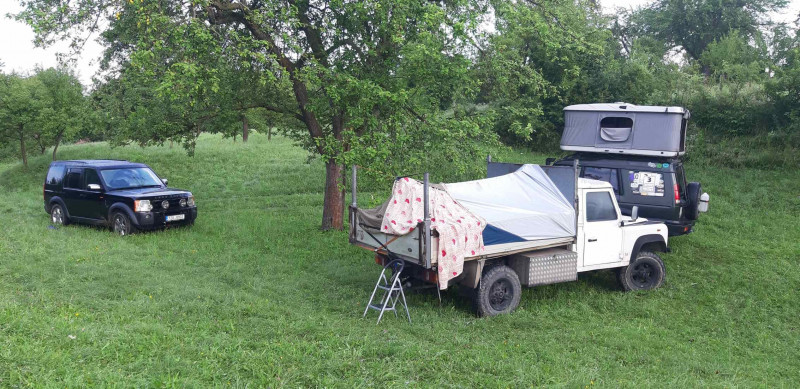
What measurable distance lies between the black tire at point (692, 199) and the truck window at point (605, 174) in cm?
129

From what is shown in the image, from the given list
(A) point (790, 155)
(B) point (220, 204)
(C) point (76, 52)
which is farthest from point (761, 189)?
(C) point (76, 52)

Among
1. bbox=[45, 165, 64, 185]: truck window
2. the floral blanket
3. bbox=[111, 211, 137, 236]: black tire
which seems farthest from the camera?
bbox=[45, 165, 64, 185]: truck window

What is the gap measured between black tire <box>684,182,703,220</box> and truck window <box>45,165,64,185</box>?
548 inches

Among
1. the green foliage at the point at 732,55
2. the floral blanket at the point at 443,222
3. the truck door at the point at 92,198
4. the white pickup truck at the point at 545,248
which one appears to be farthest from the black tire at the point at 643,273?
the green foliage at the point at 732,55

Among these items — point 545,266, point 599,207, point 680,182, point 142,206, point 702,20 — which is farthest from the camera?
point 702,20

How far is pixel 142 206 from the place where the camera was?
12.1 m

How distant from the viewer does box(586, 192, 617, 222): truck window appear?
8.65 meters

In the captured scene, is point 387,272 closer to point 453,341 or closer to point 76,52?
point 453,341

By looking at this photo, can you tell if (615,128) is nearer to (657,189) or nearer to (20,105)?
(657,189)

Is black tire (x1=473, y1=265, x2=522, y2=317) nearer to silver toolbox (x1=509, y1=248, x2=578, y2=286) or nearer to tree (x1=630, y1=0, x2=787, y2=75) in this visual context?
silver toolbox (x1=509, y1=248, x2=578, y2=286)

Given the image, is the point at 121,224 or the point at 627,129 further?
the point at 121,224

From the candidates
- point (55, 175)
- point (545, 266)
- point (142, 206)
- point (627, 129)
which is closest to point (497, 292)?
point (545, 266)

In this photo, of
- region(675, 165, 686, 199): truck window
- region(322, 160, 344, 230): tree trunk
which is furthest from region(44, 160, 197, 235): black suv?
region(675, 165, 686, 199): truck window

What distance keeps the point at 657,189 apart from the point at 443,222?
561 centimetres
